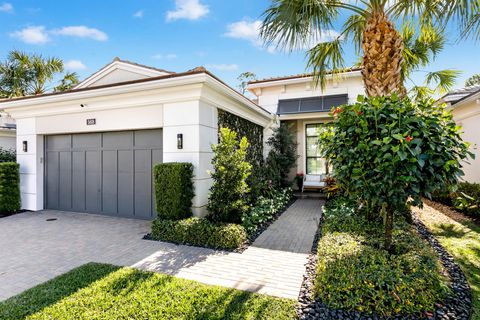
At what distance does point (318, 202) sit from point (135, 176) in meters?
7.53

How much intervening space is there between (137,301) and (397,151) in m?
4.08

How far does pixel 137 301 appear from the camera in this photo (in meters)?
3.41

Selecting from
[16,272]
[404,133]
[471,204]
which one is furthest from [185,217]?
[471,204]

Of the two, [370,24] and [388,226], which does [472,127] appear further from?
[388,226]

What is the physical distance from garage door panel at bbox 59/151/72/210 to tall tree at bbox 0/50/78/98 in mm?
10176

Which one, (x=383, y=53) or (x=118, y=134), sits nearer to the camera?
(x=383, y=53)

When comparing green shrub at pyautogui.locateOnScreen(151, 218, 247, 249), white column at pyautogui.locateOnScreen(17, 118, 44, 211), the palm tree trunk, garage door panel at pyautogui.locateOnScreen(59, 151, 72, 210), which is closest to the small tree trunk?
green shrub at pyautogui.locateOnScreen(151, 218, 247, 249)

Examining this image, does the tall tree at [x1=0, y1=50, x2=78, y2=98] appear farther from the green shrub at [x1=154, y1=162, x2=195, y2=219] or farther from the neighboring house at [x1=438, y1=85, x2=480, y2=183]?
the neighboring house at [x1=438, y1=85, x2=480, y2=183]

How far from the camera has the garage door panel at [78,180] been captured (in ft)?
28.6

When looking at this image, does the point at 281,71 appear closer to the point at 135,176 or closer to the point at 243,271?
the point at 135,176

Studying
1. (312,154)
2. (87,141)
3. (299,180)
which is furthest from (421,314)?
(312,154)

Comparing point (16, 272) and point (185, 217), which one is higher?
point (185, 217)

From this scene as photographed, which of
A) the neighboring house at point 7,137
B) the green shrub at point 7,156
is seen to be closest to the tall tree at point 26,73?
the neighboring house at point 7,137

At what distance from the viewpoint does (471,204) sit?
808 cm
